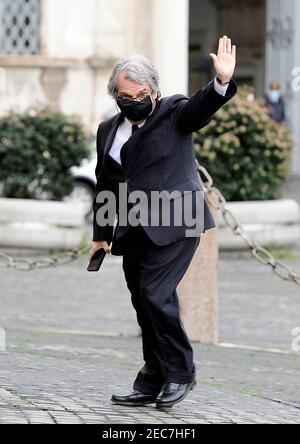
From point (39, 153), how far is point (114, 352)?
7.03 m

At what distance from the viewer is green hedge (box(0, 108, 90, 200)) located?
53.0 ft

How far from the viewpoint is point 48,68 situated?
2480 centimetres

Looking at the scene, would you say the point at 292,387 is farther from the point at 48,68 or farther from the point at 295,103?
the point at 295,103

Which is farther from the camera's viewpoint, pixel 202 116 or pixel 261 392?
pixel 261 392

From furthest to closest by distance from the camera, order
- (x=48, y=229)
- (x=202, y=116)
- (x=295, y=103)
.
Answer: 1. (x=295, y=103)
2. (x=48, y=229)
3. (x=202, y=116)

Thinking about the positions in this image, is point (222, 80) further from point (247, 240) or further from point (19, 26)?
point (19, 26)

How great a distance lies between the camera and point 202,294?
1011cm

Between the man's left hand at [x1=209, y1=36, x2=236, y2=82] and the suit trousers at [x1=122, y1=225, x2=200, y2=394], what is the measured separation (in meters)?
0.84

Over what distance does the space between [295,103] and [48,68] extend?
6.17 metres

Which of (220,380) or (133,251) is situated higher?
(133,251)

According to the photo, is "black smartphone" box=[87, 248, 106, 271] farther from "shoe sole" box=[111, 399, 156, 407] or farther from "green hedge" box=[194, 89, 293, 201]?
"green hedge" box=[194, 89, 293, 201]

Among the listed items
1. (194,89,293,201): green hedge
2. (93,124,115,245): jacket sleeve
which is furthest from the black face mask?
(194,89,293,201): green hedge

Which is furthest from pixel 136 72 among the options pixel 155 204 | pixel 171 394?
pixel 171 394

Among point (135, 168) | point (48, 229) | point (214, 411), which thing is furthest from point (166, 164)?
point (48, 229)
